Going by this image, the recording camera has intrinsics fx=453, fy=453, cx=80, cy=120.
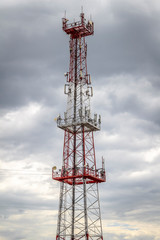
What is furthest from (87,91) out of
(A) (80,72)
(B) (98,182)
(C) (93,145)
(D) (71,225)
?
(D) (71,225)

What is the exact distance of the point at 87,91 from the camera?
10394 centimetres

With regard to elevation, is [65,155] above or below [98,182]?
above

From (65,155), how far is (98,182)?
939 cm

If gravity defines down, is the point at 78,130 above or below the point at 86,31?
below

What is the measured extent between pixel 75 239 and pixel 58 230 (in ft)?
14.6

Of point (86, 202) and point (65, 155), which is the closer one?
point (86, 202)

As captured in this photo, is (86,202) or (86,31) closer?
(86,202)

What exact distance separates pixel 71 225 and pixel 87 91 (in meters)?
30.3

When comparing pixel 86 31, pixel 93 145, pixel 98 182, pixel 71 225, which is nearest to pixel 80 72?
pixel 86 31

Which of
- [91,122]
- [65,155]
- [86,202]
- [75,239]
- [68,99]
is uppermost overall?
[68,99]

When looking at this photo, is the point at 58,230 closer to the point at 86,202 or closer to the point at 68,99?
the point at 86,202

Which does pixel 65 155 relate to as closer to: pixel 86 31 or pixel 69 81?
pixel 69 81

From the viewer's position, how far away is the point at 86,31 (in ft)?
347

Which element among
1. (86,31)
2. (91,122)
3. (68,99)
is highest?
(86,31)
